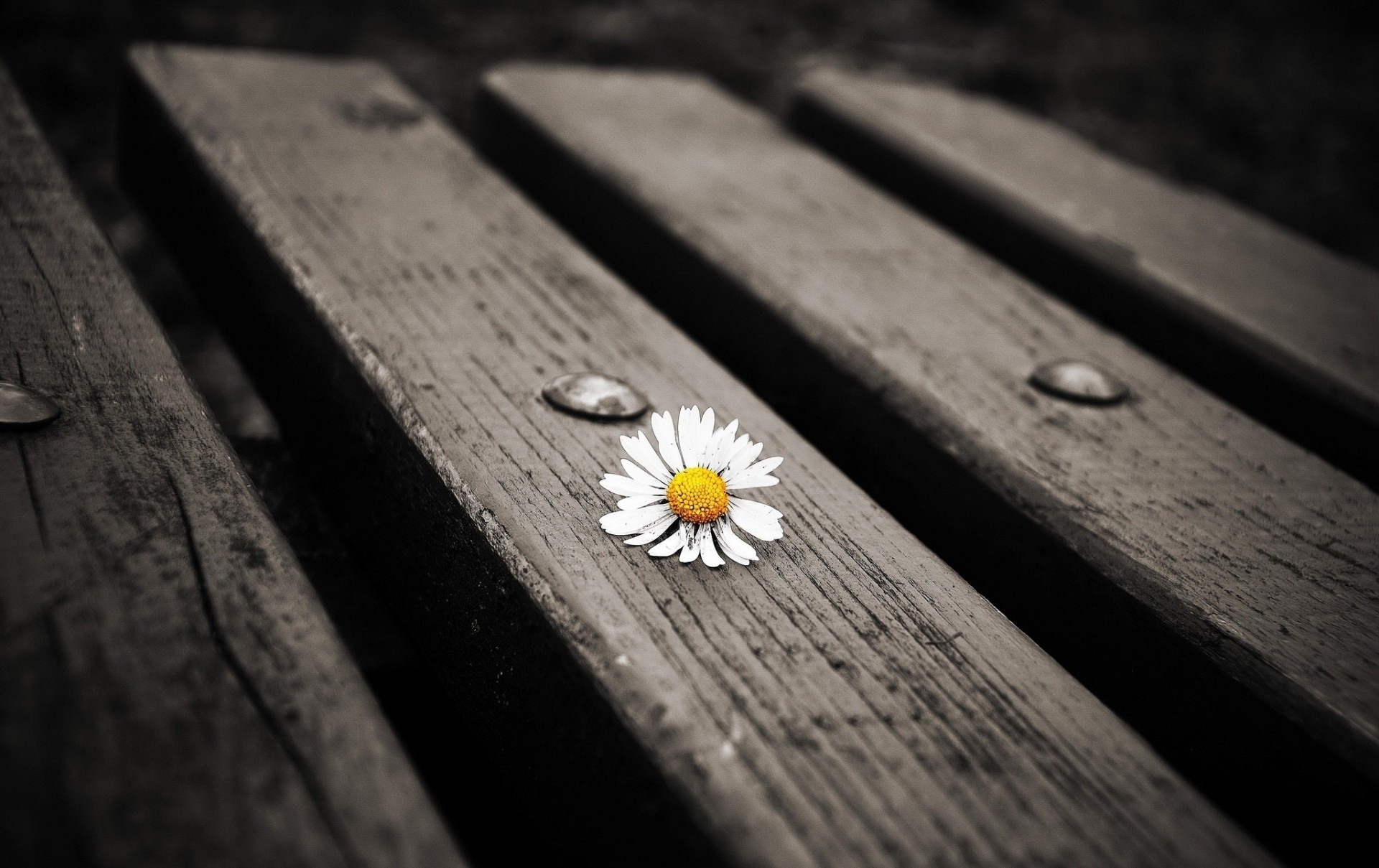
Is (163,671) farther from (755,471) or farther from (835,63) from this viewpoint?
(835,63)

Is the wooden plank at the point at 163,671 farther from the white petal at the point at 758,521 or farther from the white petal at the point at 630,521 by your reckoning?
the white petal at the point at 758,521

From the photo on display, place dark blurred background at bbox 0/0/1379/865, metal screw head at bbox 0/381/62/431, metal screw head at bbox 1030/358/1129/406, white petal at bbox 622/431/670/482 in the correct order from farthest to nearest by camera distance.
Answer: dark blurred background at bbox 0/0/1379/865, metal screw head at bbox 1030/358/1129/406, white petal at bbox 622/431/670/482, metal screw head at bbox 0/381/62/431

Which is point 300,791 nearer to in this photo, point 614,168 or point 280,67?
point 614,168

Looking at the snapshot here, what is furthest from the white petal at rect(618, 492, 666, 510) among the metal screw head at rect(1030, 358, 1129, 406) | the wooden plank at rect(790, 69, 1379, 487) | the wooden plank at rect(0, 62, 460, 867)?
the wooden plank at rect(790, 69, 1379, 487)

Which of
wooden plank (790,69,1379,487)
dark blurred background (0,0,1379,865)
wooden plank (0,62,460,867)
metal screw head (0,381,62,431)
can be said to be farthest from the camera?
dark blurred background (0,0,1379,865)

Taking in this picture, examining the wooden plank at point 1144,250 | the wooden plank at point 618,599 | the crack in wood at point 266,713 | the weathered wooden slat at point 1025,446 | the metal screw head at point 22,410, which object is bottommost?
the metal screw head at point 22,410

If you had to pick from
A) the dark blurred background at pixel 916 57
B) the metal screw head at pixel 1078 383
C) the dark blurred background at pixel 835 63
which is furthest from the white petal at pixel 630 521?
the dark blurred background at pixel 916 57

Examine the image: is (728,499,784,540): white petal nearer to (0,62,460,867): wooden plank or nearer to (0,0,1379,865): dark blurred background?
(0,62,460,867): wooden plank
